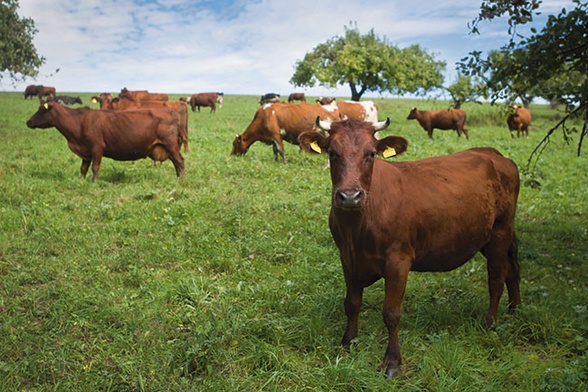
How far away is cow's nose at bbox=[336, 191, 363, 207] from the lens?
389 centimetres

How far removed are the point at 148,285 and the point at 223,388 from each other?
230cm

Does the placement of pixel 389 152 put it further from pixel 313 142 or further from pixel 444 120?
pixel 444 120

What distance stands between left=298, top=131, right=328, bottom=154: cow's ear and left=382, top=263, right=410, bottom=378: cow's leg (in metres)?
1.18

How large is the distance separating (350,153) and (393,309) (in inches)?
52.8

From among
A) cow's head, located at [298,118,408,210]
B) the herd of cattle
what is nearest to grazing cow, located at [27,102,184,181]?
the herd of cattle

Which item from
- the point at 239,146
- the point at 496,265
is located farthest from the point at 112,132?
the point at 496,265

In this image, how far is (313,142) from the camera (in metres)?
4.66

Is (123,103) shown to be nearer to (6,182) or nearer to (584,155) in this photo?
(6,182)

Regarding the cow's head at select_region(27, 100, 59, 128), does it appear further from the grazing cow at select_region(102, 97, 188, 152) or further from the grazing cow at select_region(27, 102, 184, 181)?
the grazing cow at select_region(102, 97, 188, 152)

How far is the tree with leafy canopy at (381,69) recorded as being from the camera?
38.2m

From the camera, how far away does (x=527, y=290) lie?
20.3ft

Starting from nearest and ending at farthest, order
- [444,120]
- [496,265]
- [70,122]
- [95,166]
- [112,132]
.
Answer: [496,265], [95,166], [112,132], [70,122], [444,120]

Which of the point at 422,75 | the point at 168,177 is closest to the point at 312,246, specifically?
the point at 168,177

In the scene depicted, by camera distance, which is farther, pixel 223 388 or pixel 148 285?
pixel 148 285
